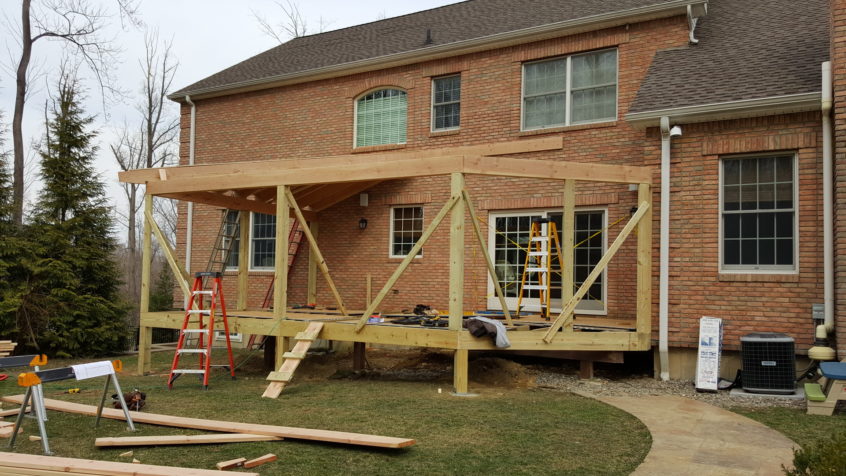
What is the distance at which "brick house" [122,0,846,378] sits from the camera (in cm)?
989

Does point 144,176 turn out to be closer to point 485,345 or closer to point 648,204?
point 485,345

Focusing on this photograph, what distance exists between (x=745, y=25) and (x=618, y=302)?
5.56m

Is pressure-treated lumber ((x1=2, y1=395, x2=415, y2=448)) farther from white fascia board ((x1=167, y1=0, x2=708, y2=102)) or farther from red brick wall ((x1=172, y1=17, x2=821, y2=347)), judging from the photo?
white fascia board ((x1=167, y1=0, x2=708, y2=102))

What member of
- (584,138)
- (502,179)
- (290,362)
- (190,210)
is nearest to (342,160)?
(290,362)

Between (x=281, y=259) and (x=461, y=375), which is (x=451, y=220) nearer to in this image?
(x=461, y=375)

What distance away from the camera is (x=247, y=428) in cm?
657

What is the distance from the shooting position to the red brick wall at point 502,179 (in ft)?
32.6

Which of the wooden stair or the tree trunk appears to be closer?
the wooden stair

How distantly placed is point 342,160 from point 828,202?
705 centimetres

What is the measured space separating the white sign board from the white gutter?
1.37 m

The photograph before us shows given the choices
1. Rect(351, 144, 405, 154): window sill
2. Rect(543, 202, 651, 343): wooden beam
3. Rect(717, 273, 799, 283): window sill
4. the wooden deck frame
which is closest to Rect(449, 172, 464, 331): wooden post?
the wooden deck frame

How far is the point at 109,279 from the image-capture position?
16484 millimetres

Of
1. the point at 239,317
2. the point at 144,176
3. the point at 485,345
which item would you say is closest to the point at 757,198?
the point at 485,345

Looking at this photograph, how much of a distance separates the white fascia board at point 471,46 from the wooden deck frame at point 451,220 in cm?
333
